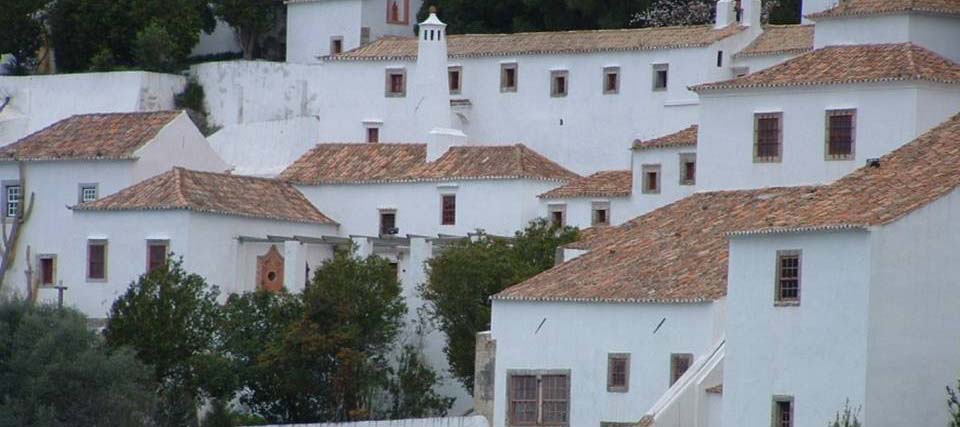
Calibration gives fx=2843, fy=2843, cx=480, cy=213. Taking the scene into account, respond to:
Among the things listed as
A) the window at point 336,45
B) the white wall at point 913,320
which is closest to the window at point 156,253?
the window at point 336,45

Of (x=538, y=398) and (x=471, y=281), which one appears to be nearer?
(x=538, y=398)

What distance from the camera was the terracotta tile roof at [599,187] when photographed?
237 ft

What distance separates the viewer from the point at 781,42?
247ft

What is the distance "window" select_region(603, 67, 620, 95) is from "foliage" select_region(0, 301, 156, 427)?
19012mm

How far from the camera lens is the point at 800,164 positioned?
62781mm

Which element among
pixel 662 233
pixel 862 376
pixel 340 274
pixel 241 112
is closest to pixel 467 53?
pixel 241 112

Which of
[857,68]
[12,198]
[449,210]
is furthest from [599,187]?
[12,198]

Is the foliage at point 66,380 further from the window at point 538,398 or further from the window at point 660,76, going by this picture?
the window at point 660,76

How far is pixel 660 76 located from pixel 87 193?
51.9ft

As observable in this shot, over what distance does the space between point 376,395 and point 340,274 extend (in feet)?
10.5

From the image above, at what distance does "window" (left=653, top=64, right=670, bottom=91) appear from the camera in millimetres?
76562

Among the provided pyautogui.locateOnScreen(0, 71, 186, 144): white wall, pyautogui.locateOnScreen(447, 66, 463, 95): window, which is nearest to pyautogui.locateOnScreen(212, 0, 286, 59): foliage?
pyautogui.locateOnScreen(0, 71, 186, 144): white wall

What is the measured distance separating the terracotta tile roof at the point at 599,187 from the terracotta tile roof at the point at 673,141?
136 centimetres

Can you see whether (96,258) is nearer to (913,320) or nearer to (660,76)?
(660,76)
